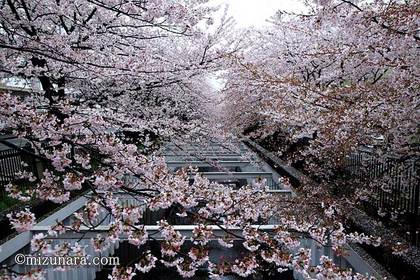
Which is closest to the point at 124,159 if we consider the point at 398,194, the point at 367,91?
the point at 367,91

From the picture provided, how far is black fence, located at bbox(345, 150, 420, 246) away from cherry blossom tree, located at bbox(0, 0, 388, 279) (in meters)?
1.22

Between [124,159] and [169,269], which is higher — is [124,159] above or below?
above

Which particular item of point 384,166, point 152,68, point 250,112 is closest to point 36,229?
point 152,68

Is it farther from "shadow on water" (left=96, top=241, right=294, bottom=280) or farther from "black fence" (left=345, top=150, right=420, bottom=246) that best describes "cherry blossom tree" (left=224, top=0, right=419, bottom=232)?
"shadow on water" (left=96, top=241, right=294, bottom=280)

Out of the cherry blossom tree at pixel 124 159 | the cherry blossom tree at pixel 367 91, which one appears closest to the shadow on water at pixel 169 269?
the cherry blossom tree at pixel 124 159

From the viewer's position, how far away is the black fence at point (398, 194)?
5.10 meters

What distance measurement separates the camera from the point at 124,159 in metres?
3.18

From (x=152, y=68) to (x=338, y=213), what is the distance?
3737 millimetres

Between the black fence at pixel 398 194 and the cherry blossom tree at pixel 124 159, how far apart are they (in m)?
1.22

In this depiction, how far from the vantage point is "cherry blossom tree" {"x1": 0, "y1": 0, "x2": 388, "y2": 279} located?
101 inches

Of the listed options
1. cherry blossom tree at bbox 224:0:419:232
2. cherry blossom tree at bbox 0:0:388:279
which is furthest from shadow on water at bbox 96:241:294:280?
cherry blossom tree at bbox 224:0:419:232

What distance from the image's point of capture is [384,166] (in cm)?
633

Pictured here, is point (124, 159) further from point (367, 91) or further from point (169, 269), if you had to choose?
point (169, 269)

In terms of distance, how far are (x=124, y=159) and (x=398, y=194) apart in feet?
15.5
